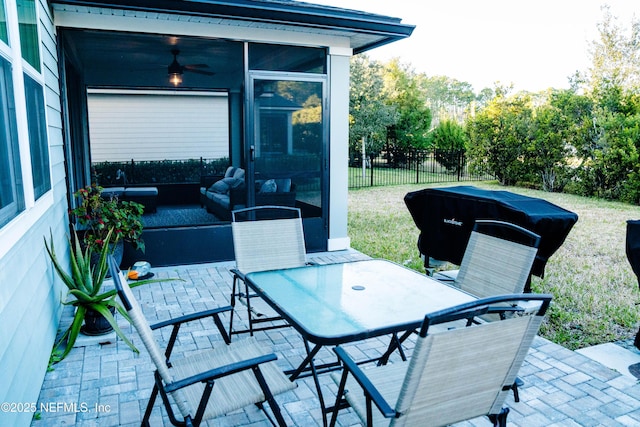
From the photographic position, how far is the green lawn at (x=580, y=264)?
3.92 meters

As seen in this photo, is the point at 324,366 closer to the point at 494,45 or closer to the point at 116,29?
the point at 116,29

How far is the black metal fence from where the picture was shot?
51.9 feet

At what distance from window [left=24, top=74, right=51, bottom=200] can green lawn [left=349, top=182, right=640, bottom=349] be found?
12.7 ft

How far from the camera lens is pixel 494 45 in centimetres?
3934

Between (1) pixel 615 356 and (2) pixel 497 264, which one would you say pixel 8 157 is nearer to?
(2) pixel 497 264

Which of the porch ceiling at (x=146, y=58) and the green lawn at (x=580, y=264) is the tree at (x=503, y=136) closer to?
the green lawn at (x=580, y=264)

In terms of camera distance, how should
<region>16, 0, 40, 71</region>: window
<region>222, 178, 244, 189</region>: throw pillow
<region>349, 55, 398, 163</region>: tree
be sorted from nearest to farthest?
<region>16, 0, 40, 71</region>: window, <region>222, 178, 244, 189</region>: throw pillow, <region>349, 55, 398, 163</region>: tree

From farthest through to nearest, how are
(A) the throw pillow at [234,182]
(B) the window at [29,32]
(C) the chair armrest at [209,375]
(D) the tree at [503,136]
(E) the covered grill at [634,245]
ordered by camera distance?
1. (D) the tree at [503,136]
2. (A) the throw pillow at [234,182]
3. (E) the covered grill at [634,245]
4. (B) the window at [29,32]
5. (C) the chair armrest at [209,375]

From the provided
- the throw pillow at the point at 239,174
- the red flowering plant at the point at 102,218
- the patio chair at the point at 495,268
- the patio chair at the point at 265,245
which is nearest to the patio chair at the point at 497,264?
the patio chair at the point at 495,268

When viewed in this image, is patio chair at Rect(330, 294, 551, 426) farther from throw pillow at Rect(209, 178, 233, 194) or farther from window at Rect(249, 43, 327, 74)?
throw pillow at Rect(209, 178, 233, 194)

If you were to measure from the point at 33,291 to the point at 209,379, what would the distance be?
4.97ft

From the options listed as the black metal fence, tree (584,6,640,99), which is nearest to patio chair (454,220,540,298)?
the black metal fence

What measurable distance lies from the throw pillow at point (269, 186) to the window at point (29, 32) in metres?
2.87

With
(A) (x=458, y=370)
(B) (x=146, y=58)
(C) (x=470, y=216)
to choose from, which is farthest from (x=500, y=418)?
(B) (x=146, y=58)
